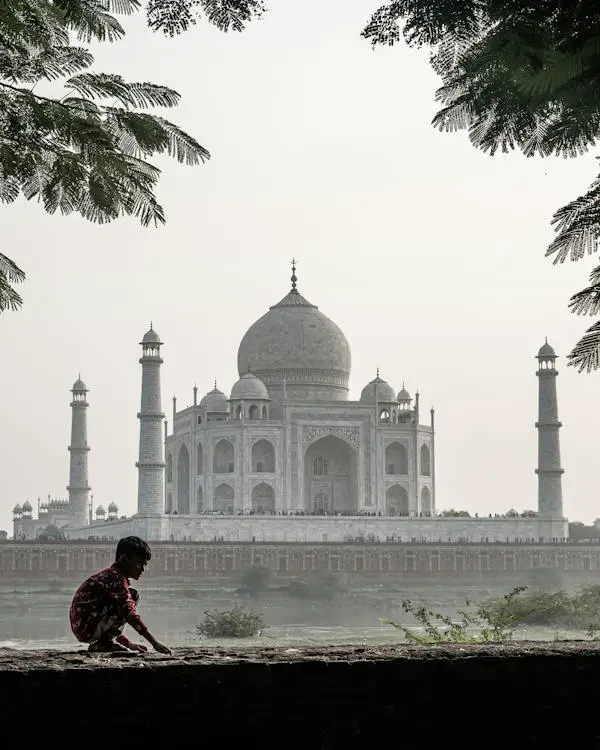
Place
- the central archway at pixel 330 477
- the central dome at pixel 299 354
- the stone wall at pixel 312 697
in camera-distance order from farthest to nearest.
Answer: the central dome at pixel 299 354 < the central archway at pixel 330 477 < the stone wall at pixel 312 697

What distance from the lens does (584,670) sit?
4035mm

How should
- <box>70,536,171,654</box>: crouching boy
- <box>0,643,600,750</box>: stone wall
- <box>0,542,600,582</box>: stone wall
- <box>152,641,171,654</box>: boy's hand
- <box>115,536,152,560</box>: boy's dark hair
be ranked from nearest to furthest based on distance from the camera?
<box>0,643,600,750</box>: stone wall, <box>152,641,171,654</box>: boy's hand, <box>70,536,171,654</box>: crouching boy, <box>115,536,152,560</box>: boy's dark hair, <box>0,542,600,582</box>: stone wall

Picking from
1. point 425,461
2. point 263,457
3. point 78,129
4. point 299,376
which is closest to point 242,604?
point 263,457

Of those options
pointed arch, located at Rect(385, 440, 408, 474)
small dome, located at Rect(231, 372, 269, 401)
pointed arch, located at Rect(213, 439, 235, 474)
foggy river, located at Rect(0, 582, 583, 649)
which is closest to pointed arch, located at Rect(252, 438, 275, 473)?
pointed arch, located at Rect(213, 439, 235, 474)

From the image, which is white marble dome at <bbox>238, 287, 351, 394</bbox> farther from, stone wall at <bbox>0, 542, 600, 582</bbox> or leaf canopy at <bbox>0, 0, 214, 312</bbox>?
leaf canopy at <bbox>0, 0, 214, 312</bbox>

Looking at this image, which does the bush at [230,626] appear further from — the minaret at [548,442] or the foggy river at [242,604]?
the minaret at [548,442]

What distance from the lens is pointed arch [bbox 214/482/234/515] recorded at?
45.8 m

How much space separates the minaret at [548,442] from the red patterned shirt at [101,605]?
3912 centimetres

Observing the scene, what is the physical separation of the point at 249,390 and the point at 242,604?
9.91m

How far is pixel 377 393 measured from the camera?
4772 cm

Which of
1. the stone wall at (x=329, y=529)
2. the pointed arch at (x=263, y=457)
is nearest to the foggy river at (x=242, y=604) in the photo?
the stone wall at (x=329, y=529)

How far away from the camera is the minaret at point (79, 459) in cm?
4606

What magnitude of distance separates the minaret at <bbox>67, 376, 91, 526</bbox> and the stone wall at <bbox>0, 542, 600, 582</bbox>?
237 inches

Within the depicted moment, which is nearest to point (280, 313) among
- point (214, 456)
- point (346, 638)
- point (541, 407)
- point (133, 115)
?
point (214, 456)
